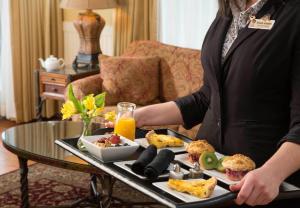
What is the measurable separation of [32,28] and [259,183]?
470 cm

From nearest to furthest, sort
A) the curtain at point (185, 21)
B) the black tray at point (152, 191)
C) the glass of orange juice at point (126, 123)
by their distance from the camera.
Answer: the black tray at point (152, 191) → the glass of orange juice at point (126, 123) → the curtain at point (185, 21)

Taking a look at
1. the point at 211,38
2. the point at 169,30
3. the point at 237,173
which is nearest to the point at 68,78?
the point at 169,30

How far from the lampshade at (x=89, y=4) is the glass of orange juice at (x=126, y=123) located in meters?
3.17

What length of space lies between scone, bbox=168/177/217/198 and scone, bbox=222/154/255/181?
0.08 metres

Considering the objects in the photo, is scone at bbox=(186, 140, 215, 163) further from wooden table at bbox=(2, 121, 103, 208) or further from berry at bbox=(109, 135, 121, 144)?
wooden table at bbox=(2, 121, 103, 208)

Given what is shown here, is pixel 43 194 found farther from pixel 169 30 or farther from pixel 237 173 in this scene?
pixel 237 173

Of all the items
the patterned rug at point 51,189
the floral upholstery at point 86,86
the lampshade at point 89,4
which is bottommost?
the patterned rug at point 51,189

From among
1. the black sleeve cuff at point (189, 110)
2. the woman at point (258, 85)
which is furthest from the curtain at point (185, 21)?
the woman at point (258, 85)

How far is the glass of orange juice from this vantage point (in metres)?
1.60

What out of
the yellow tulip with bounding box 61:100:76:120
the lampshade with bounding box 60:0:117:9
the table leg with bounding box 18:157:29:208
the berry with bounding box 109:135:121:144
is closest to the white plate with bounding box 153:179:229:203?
the berry with bounding box 109:135:121:144

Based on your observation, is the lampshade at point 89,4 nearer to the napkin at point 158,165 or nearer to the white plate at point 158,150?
the white plate at point 158,150

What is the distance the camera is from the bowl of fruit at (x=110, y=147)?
54.4 inches

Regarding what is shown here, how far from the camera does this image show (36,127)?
3.30 m

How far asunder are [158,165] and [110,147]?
7.1 inches
